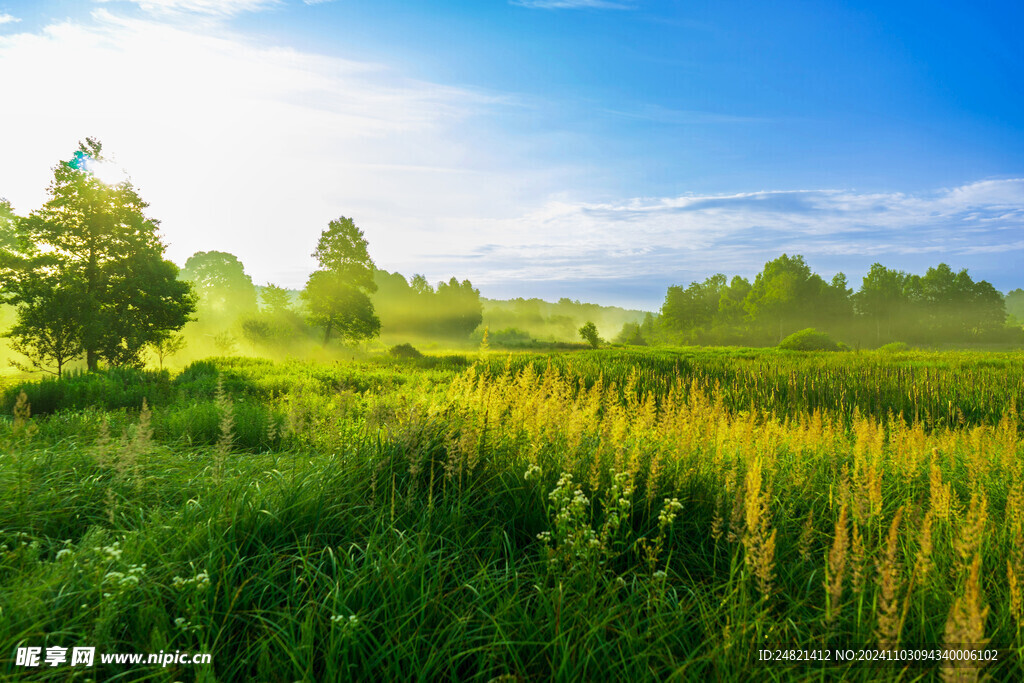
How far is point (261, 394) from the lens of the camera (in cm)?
1316

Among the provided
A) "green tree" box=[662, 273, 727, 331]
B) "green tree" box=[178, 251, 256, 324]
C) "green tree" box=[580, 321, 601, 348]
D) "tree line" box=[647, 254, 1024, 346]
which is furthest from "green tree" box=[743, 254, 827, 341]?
"green tree" box=[178, 251, 256, 324]

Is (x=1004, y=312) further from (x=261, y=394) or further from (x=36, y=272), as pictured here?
(x=36, y=272)

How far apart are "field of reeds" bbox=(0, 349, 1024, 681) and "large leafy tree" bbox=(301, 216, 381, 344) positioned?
29.6 meters

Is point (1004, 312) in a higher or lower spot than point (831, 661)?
higher

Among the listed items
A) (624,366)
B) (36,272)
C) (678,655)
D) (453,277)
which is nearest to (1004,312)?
(453,277)

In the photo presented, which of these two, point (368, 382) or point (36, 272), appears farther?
point (36, 272)

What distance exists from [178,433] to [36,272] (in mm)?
20373

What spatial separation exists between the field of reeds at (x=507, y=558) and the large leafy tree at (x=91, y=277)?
1934 cm

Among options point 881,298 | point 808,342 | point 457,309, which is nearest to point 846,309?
point 881,298

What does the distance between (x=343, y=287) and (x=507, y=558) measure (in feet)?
113

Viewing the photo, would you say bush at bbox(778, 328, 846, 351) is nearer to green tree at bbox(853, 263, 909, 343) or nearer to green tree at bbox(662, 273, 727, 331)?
green tree at bbox(662, 273, 727, 331)

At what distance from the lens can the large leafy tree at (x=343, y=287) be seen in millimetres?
34438

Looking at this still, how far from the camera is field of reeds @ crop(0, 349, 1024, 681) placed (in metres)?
2.37

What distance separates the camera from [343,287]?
115 feet
